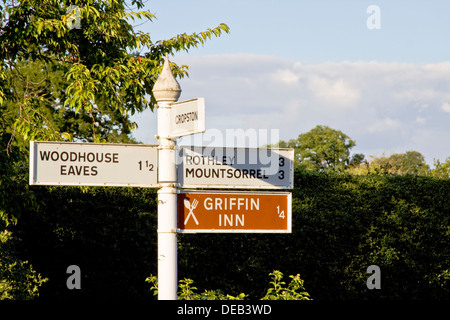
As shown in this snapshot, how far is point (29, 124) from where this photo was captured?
7824mm

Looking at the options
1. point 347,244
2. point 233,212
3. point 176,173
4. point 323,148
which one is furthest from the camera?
point 323,148

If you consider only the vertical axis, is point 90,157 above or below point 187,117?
below

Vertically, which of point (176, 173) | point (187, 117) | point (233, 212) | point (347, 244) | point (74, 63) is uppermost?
point (74, 63)

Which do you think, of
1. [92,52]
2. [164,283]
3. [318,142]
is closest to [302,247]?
[92,52]

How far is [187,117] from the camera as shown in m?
4.79

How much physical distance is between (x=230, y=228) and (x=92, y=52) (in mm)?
4261

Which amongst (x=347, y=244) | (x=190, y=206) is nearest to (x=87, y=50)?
(x=190, y=206)

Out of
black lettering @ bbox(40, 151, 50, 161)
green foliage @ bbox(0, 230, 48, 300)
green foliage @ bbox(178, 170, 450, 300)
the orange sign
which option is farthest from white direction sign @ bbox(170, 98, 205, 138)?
green foliage @ bbox(178, 170, 450, 300)

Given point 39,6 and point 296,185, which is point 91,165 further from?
point 296,185

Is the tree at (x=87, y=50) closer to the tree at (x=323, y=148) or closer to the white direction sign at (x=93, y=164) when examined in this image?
the white direction sign at (x=93, y=164)

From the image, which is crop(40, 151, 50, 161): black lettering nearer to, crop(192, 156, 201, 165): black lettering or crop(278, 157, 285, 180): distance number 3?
crop(192, 156, 201, 165): black lettering

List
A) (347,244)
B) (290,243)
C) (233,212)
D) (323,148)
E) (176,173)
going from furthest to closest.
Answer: (323,148)
(347,244)
(290,243)
(233,212)
(176,173)

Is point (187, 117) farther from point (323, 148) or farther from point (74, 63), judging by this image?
point (323, 148)

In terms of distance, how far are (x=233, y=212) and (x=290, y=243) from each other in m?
7.02
